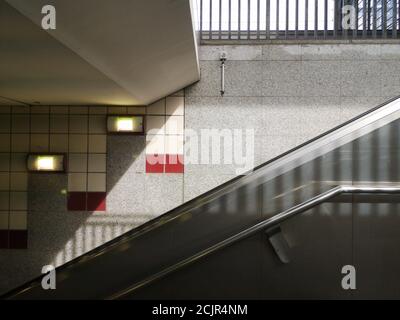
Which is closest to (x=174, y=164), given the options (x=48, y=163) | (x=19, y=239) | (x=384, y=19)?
(x=48, y=163)

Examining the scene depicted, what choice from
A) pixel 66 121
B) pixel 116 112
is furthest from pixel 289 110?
pixel 66 121

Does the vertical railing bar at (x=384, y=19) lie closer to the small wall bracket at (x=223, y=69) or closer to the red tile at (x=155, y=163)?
the small wall bracket at (x=223, y=69)

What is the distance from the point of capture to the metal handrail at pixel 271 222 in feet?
7.06

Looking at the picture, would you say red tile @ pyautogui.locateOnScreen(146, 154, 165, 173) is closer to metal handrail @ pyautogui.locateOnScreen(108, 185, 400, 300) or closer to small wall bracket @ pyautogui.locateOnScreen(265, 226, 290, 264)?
metal handrail @ pyautogui.locateOnScreen(108, 185, 400, 300)

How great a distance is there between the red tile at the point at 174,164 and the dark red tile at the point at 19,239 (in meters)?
1.92

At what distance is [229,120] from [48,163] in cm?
224

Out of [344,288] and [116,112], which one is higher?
[116,112]

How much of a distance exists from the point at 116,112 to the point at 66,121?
0.63 m

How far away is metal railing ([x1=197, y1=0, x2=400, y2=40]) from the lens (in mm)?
4641

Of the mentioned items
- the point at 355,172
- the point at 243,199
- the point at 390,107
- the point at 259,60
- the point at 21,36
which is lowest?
the point at 243,199

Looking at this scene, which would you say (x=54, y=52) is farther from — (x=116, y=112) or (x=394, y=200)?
(x=116, y=112)

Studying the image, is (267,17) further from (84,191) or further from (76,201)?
(76,201)

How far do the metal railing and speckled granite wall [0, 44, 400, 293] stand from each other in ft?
0.79

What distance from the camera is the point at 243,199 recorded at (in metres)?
2.20
